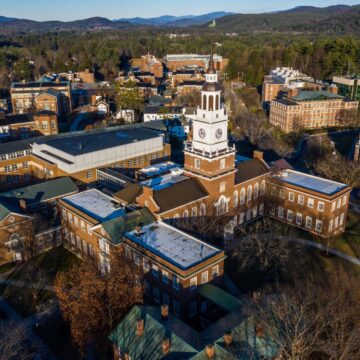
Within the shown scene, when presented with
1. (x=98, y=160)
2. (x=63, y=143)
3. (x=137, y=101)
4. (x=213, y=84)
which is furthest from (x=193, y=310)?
(x=137, y=101)

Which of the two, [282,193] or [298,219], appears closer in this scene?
[298,219]

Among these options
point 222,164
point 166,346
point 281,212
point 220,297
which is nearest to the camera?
point 166,346

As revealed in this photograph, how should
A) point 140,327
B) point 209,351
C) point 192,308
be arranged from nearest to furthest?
point 209,351 < point 140,327 < point 192,308

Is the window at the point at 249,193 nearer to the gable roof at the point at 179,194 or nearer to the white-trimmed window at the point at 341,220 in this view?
the gable roof at the point at 179,194

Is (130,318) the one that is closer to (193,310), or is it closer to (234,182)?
(193,310)

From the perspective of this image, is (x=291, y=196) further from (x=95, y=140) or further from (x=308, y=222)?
(x=95, y=140)

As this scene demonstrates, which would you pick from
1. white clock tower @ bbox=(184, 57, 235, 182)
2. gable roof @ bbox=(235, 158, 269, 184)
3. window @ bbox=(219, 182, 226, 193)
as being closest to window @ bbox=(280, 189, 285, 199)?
gable roof @ bbox=(235, 158, 269, 184)

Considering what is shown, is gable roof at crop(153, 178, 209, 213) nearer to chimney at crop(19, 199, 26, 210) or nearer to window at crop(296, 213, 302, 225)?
window at crop(296, 213, 302, 225)

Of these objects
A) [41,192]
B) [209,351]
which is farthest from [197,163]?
[209,351]
